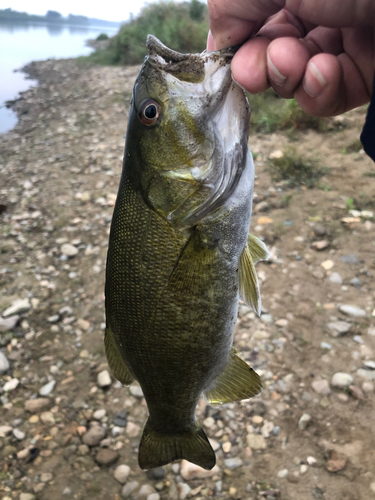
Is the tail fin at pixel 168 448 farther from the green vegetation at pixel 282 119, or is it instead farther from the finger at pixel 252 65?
the green vegetation at pixel 282 119

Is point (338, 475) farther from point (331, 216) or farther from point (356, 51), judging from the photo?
point (331, 216)

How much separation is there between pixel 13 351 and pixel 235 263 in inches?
116

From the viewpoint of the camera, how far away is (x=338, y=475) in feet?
8.30

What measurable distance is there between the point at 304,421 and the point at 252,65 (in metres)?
2.48

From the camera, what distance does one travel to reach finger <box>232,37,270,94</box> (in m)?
1.50

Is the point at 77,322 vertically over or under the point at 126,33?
under

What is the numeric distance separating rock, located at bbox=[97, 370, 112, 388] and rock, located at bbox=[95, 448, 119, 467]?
22.2 inches

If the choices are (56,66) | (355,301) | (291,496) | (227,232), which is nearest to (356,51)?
(227,232)

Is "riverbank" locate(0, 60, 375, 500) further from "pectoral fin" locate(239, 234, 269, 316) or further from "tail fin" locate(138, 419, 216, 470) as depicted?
"pectoral fin" locate(239, 234, 269, 316)

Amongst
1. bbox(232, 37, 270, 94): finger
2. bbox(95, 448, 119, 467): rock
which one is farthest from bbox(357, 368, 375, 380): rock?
bbox(232, 37, 270, 94): finger

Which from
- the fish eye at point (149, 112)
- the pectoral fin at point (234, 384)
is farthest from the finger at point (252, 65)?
the pectoral fin at point (234, 384)

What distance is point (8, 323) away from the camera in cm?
394

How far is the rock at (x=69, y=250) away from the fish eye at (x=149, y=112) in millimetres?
3710

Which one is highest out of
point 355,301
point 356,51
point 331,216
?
point 356,51
